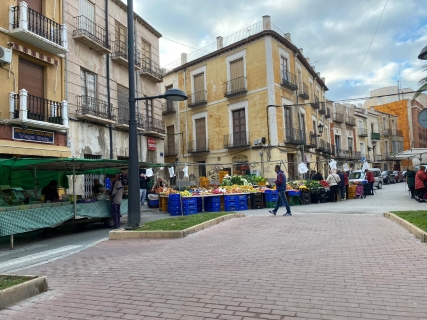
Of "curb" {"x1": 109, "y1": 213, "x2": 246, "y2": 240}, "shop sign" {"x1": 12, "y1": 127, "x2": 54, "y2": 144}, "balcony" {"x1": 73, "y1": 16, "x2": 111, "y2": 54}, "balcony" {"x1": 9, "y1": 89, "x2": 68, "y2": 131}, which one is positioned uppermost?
"balcony" {"x1": 73, "y1": 16, "x2": 111, "y2": 54}

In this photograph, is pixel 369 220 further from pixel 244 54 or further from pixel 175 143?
pixel 175 143

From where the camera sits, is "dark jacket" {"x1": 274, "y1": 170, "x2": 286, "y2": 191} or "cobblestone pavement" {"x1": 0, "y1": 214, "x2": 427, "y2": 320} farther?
"dark jacket" {"x1": 274, "y1": 170, "x2": 286, "y2": 191}

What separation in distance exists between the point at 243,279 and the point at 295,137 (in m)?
23.0

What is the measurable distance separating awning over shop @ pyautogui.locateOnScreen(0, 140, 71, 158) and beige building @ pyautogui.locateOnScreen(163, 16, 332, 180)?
1074 centimetres

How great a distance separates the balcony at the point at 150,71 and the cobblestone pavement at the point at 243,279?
16.0 metres

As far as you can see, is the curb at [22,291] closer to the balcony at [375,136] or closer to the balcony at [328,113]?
the balcony at [328,113]

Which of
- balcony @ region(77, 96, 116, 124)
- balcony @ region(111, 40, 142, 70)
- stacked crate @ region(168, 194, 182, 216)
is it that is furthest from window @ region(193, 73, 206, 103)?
stacked crate @ region(168, 194, 182, 216)

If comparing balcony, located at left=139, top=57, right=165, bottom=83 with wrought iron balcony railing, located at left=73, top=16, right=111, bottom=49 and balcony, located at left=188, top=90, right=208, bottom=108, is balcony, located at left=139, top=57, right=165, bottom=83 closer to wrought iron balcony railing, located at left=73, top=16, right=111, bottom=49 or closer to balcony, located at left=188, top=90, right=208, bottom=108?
wrought iron balcony railing, located at left=73, top=16, right=111, bottom=49

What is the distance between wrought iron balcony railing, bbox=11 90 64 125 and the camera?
46.1 ft

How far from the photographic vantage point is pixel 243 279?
16.1 ft

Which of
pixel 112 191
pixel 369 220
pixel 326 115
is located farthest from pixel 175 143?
pixel 369 220

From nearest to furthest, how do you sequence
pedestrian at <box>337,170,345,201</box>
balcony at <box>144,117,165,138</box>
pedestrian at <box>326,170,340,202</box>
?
pedestrian at <box>326,170,340,202</box>
pedestrian at <box>337,170,345,201</box>
balcony at <box>144,117,165,138</box>

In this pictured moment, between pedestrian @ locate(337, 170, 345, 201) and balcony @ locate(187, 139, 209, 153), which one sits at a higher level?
balcony @ locate(187, 139, 209, 153)

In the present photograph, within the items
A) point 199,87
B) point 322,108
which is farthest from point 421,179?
point 322,108
